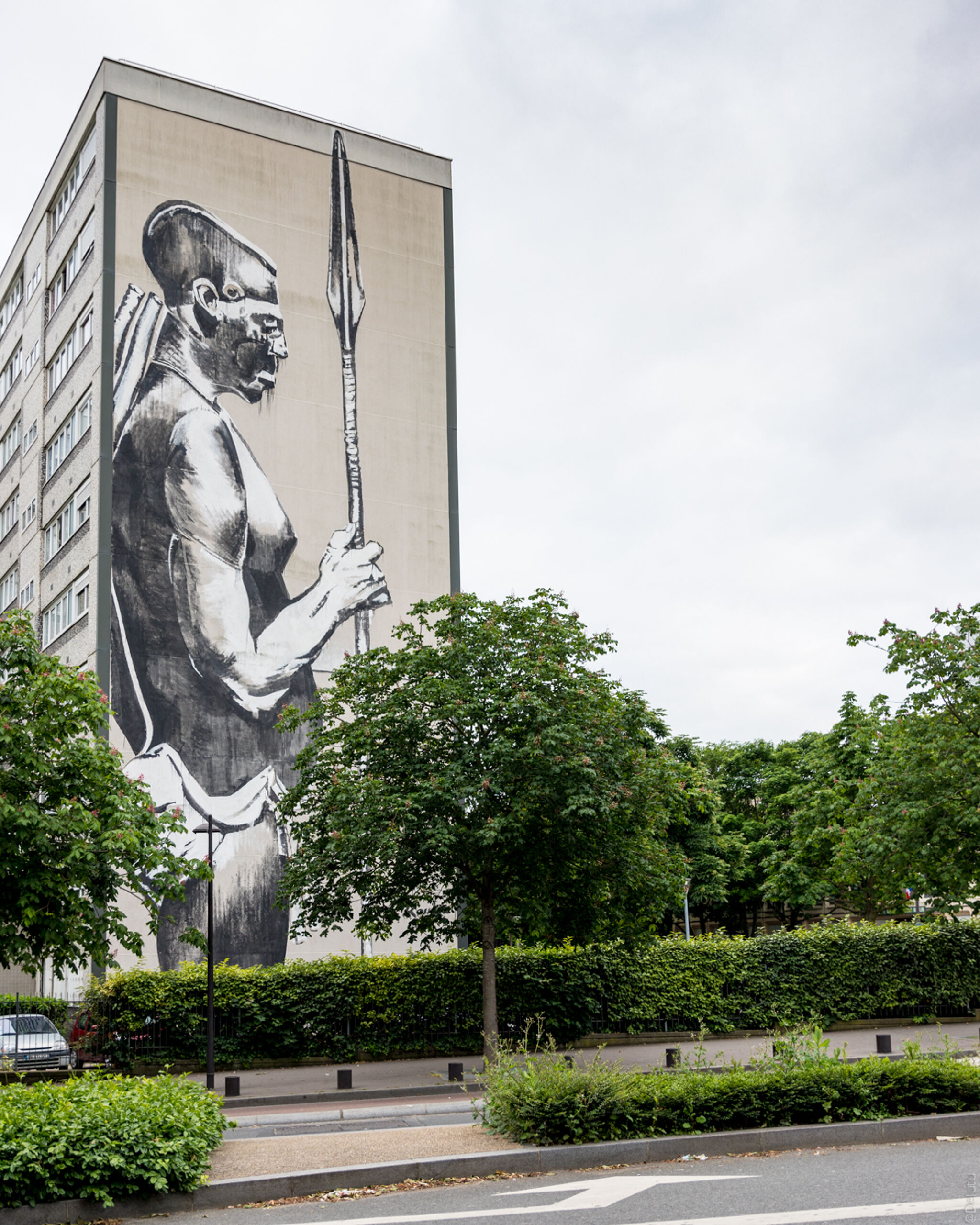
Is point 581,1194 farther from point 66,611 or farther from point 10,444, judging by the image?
point 10,444

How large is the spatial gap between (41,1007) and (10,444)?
26.8 meters

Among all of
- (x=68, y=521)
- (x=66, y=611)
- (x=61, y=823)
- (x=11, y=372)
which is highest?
(x=11, y=372)

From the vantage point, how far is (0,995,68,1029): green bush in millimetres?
33719

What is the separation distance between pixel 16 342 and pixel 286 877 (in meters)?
38.7

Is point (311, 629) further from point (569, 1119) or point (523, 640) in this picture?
point (569, 1119)

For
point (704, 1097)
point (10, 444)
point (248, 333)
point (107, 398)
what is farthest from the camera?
point (10, 444)

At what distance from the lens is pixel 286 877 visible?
2328 cm

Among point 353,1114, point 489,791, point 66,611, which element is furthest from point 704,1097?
point 66,611

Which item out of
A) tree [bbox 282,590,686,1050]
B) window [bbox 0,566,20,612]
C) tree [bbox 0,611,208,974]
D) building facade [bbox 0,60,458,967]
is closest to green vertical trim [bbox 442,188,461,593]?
building facade [bbox 0,60,458,967]

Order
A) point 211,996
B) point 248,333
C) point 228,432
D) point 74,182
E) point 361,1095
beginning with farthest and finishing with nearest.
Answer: point 74,182
point 248,333
point 228,432
point 211,996
point 361,1095

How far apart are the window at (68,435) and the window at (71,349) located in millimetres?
2004

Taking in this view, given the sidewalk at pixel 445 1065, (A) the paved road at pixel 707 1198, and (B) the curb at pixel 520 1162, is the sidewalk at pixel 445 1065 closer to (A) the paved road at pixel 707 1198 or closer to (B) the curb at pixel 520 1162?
(B) the curb at pixel 520 1162

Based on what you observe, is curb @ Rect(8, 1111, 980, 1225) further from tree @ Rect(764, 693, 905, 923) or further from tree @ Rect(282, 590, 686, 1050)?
tree @ Rect(764, 693, 905, 923)

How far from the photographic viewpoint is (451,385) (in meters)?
49.6
